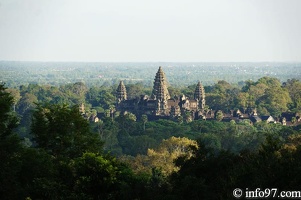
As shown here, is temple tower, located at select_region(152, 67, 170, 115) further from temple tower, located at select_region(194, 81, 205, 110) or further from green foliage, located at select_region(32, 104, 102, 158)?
green foliage, located at select_region(32, 104, 102, 158)

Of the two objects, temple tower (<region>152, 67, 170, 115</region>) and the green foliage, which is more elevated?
the green foliage

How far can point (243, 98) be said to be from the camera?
10800 cm

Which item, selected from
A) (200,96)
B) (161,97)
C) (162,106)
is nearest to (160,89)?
(161,97)

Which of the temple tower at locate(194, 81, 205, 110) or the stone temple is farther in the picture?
the temple tower at locate(194, 81, 205, 110)

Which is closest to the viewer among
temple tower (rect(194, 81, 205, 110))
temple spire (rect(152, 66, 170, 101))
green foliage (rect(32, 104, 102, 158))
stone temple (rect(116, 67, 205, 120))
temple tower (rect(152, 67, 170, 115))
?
green foliage (rect(32, 104, 102, 158))

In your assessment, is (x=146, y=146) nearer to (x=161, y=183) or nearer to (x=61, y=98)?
(x=161, y=183)

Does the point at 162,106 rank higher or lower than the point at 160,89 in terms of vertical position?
lower

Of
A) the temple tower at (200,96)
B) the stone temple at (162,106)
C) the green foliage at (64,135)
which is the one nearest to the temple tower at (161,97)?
the stone temple at (162,106)

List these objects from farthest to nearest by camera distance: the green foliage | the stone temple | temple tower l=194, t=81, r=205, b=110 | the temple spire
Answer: temple tower l=194, t=81, r=205, b=110 → the temple spire → the stone temple → the green foliage

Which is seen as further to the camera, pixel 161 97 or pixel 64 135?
pixel 161 97

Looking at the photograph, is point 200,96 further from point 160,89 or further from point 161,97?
point 161,97

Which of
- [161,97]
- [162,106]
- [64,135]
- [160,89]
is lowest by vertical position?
[162,106]

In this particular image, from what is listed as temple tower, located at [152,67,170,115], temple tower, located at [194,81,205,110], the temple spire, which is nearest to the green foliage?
temple tower, located at [152,67,170,115]

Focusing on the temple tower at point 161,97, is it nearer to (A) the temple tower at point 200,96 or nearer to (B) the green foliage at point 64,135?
(A) the temple tower at point 200,96
